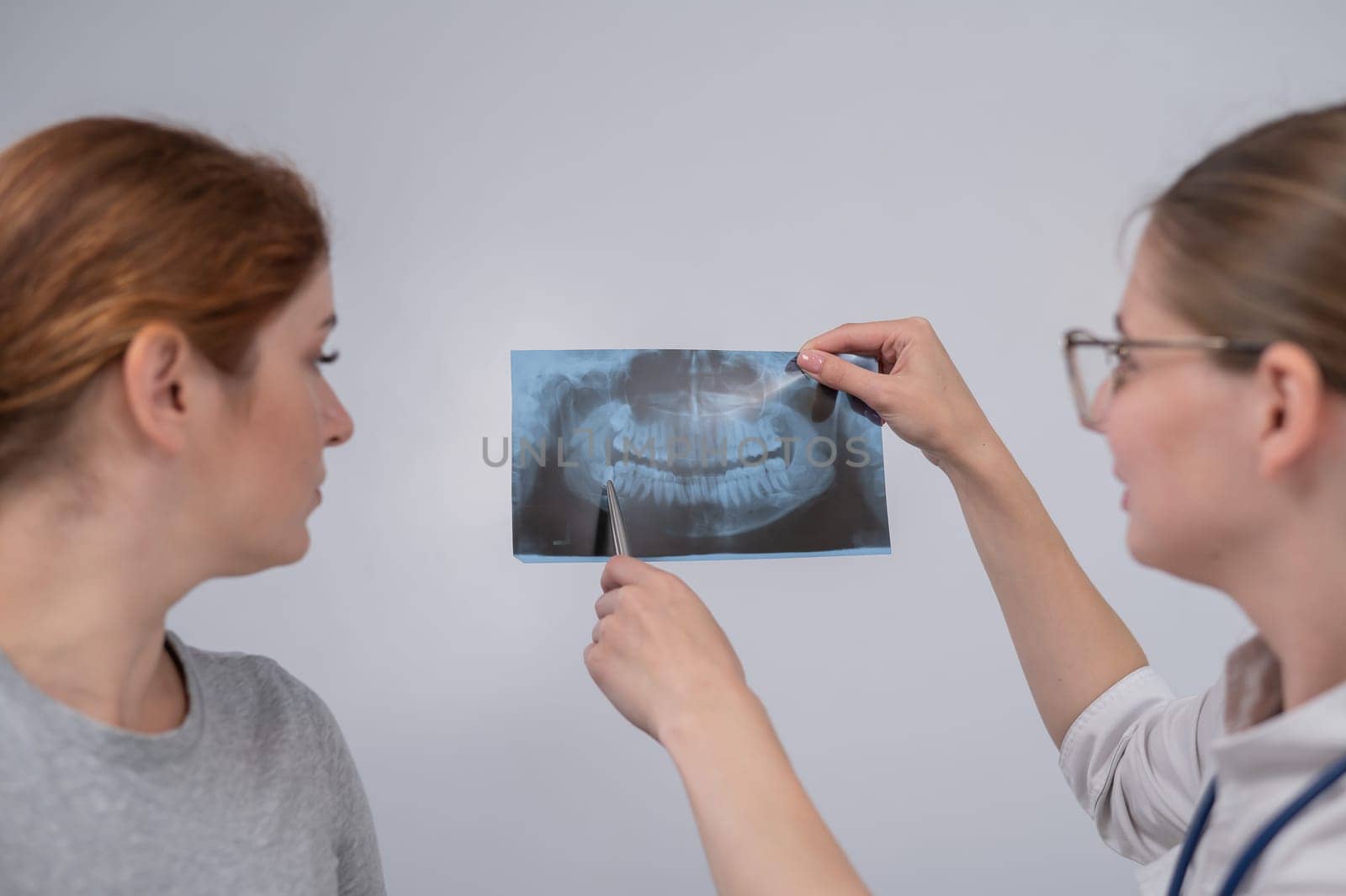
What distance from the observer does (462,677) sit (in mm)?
1630

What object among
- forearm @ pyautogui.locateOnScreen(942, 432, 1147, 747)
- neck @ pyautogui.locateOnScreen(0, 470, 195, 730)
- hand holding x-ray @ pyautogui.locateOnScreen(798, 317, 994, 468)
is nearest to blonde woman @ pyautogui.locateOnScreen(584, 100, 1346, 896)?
forearm @ pyautogui.locateOnScreen(942, 432, 1147, 747)

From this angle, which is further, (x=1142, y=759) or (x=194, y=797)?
(x=1142, y=759)

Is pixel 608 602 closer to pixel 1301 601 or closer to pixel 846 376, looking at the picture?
pixel 846 376

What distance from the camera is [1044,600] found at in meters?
1.18

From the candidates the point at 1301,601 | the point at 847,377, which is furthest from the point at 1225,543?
the point at 847,377

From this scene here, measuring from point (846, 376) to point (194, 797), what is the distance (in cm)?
79

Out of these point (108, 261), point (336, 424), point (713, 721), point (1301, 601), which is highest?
point (108, 261)

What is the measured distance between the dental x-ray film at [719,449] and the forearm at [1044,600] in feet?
0.43

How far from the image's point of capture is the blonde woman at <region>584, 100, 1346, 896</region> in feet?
2.45

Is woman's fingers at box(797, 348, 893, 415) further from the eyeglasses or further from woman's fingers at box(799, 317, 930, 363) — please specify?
the eyeglasses

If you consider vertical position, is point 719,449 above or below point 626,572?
above

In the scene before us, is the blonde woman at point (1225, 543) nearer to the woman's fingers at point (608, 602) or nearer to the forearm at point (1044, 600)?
the woman's fingers at point (608, 602)

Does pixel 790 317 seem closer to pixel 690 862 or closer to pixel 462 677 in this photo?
pixel 462 677

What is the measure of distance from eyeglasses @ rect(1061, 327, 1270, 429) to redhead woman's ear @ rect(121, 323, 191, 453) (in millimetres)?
745
